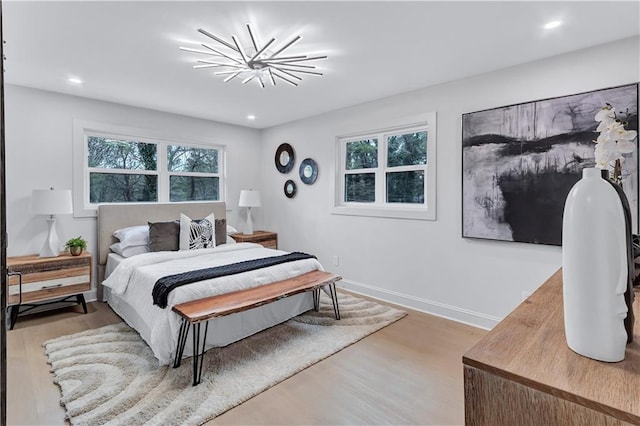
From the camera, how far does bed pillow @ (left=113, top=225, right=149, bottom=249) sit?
3.74 metres

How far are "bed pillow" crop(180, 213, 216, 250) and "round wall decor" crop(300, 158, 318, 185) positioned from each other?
153cm

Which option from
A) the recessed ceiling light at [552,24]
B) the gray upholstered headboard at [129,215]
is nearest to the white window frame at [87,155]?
the gray upholstered headboard at [129,215]

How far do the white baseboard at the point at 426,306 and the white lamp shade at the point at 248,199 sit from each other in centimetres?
186

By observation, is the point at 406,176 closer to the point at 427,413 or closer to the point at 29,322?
the point at 427,413

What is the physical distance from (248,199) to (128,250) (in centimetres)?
185

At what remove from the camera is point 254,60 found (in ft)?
8.64

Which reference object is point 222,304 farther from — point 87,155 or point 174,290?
point 87,155

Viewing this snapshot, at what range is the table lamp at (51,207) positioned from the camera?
3322 millimetres

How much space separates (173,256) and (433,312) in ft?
→ 9.25

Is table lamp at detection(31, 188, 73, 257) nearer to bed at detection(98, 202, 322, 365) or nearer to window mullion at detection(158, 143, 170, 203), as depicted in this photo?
bed at detection(98, 202, 322, 365)

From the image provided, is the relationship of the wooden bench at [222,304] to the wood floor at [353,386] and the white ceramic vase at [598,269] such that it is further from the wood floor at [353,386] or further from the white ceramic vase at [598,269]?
the white ceramic vase at [598,269]

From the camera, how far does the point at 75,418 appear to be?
186 cm

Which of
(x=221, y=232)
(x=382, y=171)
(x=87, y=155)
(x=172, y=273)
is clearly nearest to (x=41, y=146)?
(x=87, y=155)

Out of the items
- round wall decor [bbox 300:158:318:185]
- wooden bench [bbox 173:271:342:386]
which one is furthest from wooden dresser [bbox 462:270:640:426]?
round wall decor [bbox 300:158:318:185]
